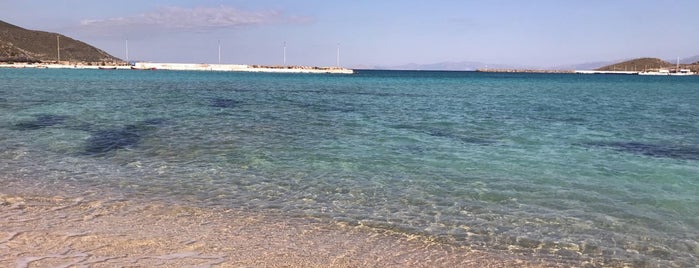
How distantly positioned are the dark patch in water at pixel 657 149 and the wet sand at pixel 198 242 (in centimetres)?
1343

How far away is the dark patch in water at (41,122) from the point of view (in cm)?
2336

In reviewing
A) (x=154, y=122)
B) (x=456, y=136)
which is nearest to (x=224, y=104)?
(x=154, y=122)

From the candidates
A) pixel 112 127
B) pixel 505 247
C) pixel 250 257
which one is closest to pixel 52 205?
pixel 250 257

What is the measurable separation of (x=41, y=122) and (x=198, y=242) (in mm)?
21554

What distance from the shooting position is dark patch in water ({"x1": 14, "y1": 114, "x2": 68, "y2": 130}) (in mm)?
23359

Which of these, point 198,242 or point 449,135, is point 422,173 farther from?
point 449,135

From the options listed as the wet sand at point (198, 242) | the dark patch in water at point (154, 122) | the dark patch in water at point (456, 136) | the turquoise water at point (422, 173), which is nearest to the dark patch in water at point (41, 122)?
the turquoise water at point (422, 173)

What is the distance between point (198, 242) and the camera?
830 centimetres

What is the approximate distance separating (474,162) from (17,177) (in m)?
13.1

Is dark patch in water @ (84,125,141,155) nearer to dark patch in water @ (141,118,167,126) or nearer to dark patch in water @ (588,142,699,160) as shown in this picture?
dark patch in water @ (141,118,167,126)

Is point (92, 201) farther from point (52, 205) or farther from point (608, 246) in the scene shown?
point (608, 246)

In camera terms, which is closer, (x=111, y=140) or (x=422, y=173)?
(x=422, y=173)

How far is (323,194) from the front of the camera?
1196 centimetres

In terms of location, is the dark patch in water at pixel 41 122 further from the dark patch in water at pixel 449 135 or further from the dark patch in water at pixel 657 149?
the dark patch in water at pixel 657 149
